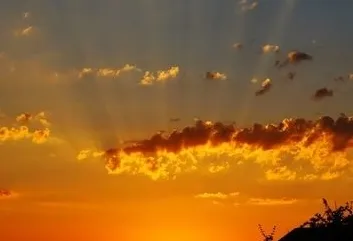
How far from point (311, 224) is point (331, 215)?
8.41 ft

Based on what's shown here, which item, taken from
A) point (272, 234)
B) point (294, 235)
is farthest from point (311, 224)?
point (272, 234)

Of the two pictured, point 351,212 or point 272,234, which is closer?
point 351,212

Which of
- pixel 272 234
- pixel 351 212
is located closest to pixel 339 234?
pixel 351 212

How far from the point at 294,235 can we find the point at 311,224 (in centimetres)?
219

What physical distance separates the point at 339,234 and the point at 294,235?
601cm

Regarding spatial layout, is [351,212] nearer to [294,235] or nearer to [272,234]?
[294,235]

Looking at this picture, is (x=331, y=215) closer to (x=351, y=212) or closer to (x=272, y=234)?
(x=351, y=212)

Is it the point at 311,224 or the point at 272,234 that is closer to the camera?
the point at 311,224

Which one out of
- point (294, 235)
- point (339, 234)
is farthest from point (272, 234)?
point (339, 234)

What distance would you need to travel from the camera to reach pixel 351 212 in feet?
254

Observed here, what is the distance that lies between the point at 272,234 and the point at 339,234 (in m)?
13.7

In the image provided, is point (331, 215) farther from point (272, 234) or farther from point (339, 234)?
point (272, 234)

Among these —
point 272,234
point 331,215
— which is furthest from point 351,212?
point 272,234

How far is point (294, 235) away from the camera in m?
80.4
